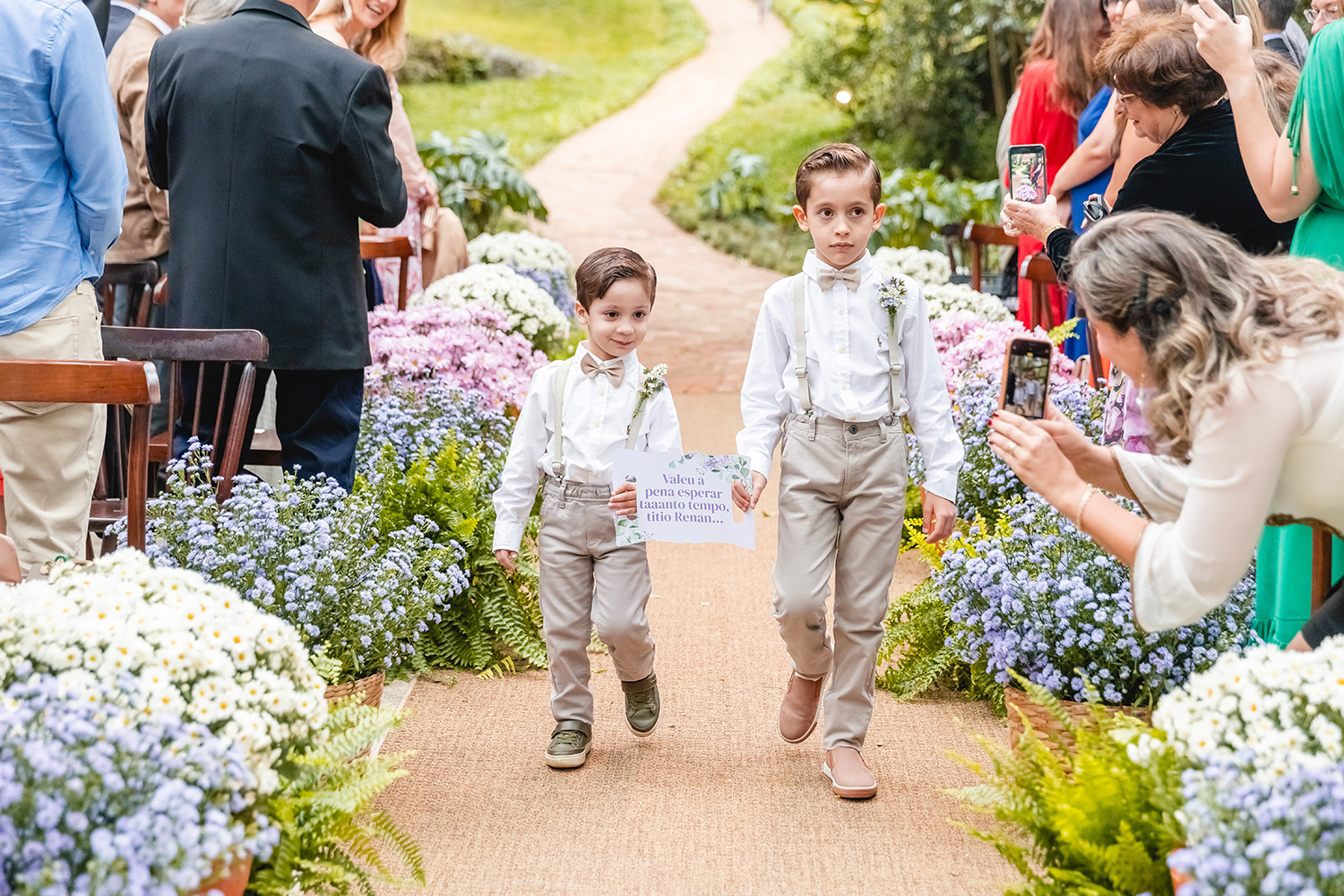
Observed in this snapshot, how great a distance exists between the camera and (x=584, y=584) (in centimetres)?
333

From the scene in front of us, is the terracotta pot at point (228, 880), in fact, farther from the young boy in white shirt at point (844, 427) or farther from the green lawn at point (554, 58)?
the green lawn at point (554, 58)

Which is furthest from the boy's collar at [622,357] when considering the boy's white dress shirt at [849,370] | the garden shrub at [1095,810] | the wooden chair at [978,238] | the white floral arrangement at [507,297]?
the wooden chair at [978,238]

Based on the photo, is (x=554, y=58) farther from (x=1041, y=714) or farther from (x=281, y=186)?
(x=1041, y=714)

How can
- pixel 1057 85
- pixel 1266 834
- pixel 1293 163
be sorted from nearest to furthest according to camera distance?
pixel 1266 834, pixel 1293 163, pixel 1057 85

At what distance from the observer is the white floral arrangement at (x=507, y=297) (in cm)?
665

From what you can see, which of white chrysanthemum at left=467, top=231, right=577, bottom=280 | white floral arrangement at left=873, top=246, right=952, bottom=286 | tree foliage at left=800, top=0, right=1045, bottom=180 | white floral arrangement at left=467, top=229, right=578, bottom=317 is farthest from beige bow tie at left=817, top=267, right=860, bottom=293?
tree foliage at left=800, top=0, right=1045, bottom=180

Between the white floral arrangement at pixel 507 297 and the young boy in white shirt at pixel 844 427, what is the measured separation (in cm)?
344

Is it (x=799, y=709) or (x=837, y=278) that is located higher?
(x=837, y=278)

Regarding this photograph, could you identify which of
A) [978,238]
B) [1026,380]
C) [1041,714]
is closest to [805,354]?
[1026,380]

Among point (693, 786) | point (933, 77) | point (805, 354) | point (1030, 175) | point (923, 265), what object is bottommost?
point (693, 786)

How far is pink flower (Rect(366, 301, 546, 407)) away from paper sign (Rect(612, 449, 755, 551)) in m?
2.30

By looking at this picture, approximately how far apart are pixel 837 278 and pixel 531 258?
5685 millimetres

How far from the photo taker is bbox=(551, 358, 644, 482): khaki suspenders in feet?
10.6

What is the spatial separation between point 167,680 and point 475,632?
7.19ft
